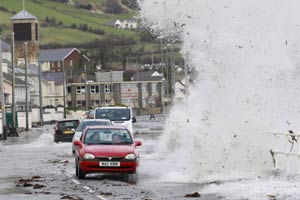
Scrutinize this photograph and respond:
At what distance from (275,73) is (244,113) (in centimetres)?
142

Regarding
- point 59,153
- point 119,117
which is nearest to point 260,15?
point 59,153

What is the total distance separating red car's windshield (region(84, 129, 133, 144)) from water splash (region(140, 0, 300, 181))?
1.78m

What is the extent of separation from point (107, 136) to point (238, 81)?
4.22 meters

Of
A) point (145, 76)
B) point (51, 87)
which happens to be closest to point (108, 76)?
point (51, 87)

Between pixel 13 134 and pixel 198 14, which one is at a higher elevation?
pixel 198 14

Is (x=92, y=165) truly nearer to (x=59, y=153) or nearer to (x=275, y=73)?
(x=275, y=73)

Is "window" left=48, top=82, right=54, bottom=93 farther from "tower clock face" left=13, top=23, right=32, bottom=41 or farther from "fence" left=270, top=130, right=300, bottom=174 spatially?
"fence" left=270, top=130, right=300, bottom=174

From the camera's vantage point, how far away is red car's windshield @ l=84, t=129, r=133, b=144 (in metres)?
26.5

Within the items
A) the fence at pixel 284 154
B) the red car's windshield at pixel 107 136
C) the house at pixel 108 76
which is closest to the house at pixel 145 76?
the house at pixel 108 76

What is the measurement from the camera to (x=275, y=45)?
2539 cm

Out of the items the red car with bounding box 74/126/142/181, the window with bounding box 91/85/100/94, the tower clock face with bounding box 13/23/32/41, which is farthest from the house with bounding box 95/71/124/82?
the red car with bounding box 74/126/142/181

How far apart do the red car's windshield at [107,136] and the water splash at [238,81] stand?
1782mm

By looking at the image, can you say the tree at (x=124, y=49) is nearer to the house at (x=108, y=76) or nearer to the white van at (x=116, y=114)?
the house at (x=108, y=76)

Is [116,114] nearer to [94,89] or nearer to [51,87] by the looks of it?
[51,87]
